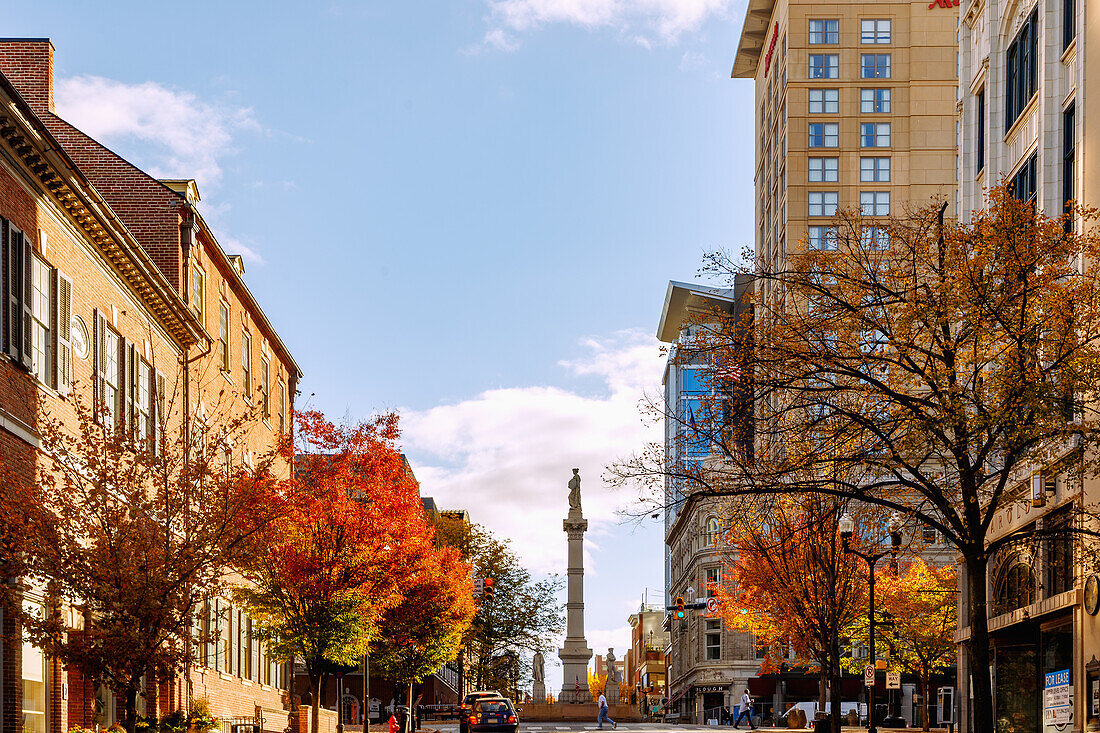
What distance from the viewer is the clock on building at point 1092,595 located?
30203mm

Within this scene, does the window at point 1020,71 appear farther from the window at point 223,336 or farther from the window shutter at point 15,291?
the window shutter at point 15,291

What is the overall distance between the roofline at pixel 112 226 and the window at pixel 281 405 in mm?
14366

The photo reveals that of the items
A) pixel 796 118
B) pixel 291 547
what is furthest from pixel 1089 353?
pixel 796 118

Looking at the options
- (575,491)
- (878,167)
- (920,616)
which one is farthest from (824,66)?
(920,616)

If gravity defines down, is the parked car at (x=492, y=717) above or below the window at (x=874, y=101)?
below

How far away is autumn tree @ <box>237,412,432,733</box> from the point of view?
128 ft

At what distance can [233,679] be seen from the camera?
136 ft

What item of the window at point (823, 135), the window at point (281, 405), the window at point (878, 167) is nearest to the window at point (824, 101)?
the window at point (823, 135)

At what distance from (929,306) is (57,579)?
15193 millimetres

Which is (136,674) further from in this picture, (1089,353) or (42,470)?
(1089,353)

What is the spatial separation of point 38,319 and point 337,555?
16.5 m

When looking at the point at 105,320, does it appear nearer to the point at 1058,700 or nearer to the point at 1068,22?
the point at 1058,700

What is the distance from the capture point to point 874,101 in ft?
373

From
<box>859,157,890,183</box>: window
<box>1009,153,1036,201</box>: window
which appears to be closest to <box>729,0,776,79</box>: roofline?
<box>859,157,890,183</box>: window
